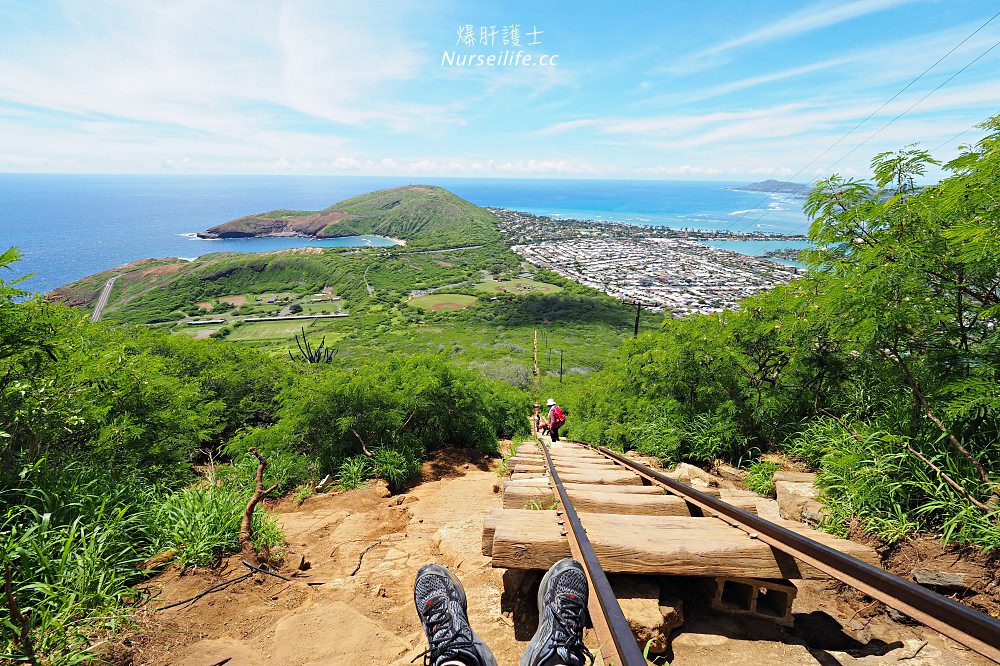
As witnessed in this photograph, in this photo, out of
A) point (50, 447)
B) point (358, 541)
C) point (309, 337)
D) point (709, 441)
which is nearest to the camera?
point (50, 447)

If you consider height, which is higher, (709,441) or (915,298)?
(915,298)

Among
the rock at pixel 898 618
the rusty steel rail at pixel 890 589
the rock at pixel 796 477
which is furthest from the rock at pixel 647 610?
the rock at pixel 796 477

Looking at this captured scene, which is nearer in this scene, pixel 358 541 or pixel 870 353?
pixel 870 353

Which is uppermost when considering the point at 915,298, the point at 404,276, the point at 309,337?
A: the point at 915,298

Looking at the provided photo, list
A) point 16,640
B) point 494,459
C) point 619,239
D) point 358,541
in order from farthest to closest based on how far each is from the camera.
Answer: point 619,239
point 494,459
point 358,541
point 16,640

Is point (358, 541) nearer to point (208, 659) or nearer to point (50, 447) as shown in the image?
point (208, 659)

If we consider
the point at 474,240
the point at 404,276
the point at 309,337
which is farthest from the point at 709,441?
the point at 474,240

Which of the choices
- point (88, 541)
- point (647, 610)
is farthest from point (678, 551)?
point (88, 541)
